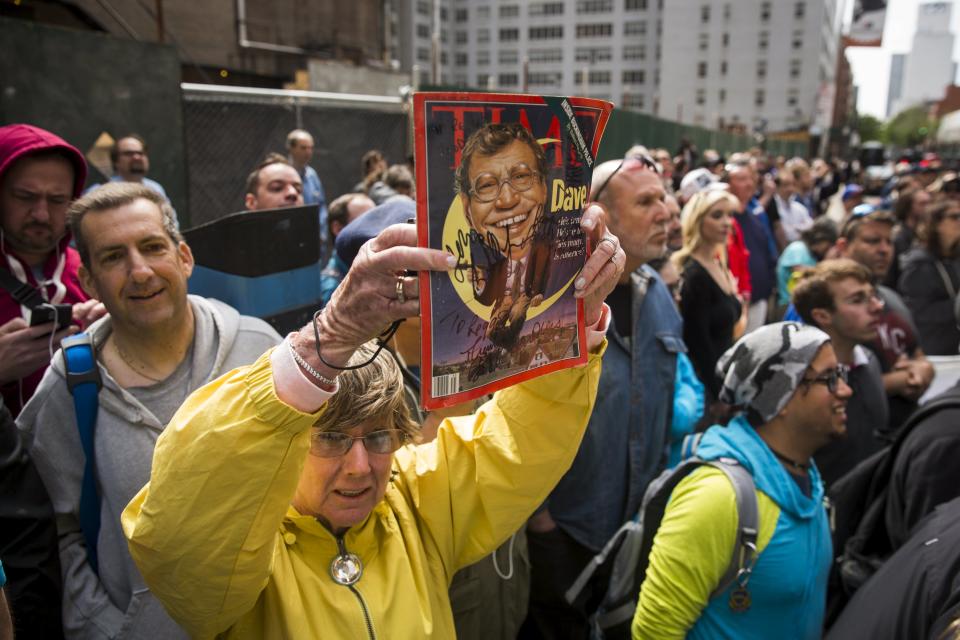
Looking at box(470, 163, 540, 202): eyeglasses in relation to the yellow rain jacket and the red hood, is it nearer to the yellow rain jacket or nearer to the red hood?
the yellow rain jacket

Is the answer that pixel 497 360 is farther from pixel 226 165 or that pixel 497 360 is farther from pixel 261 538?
pixel 226 165

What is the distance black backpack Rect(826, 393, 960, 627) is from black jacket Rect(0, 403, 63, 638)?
262cm

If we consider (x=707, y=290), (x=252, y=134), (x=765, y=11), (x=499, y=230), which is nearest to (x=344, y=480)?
(x=499, y=230)

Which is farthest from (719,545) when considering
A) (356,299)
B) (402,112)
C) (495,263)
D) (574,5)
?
(574,5)

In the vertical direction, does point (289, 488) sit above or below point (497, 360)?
below

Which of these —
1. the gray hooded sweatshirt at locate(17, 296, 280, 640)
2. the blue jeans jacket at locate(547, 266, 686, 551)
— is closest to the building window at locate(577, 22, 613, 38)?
the blue jeans jacket at locate(547, 266, 686, 551)

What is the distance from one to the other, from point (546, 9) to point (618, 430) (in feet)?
308

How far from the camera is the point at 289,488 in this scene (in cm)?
134

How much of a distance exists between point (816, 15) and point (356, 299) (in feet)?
287

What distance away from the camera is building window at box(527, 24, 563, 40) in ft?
288

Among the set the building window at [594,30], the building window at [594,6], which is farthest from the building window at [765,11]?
the building window at [594,6]

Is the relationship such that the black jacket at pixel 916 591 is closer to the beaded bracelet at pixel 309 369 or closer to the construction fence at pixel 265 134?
the beaded bracelet at pixel 309 369

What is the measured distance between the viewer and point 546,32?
88438 mm

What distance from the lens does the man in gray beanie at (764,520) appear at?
2215 millimetres
